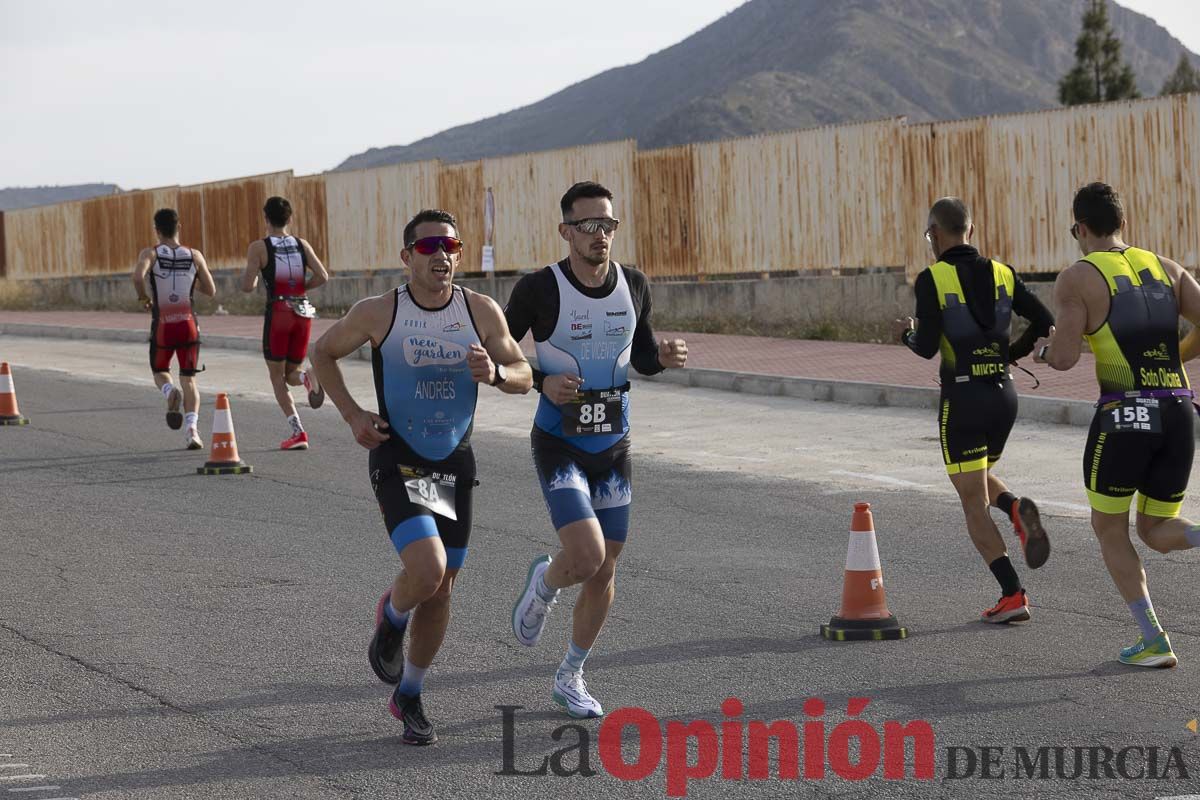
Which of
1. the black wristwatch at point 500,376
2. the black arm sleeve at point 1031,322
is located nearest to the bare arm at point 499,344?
the black wristwatch at point 500,376

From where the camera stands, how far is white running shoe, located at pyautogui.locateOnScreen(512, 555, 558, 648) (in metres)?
6.65

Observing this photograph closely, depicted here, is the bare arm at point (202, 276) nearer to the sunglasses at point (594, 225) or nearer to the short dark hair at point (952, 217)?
the short dark hair at point (952, 217)

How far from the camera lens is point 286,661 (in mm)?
7414

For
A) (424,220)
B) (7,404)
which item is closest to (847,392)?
Result: (7,404)

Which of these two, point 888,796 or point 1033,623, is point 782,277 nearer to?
point 1033,623

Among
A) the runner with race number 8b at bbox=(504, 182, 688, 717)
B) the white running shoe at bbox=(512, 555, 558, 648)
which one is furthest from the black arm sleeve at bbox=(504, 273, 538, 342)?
the white running shoe at bbox=(512, 555, 558, 648)

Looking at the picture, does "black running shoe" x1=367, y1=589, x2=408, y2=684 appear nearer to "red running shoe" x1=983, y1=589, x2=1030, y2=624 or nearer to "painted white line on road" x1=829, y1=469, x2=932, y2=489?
"red running shoe" x1=983, y1=589, x2=1030, y2=624

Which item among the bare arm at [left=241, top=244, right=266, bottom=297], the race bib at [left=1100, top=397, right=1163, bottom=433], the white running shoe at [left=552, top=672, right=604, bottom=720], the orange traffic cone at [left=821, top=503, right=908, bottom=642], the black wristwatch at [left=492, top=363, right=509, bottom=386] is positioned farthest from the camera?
the bare arm at [left=241, top=244, right=266, bottom=297]

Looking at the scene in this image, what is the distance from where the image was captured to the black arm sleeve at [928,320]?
796 cm

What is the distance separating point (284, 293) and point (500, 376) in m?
8.60

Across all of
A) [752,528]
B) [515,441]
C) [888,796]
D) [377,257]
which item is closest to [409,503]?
[888,796]

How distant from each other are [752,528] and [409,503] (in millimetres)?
4851

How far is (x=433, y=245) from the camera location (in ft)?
20.4

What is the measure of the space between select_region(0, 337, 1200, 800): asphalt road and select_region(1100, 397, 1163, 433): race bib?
0.99 m
